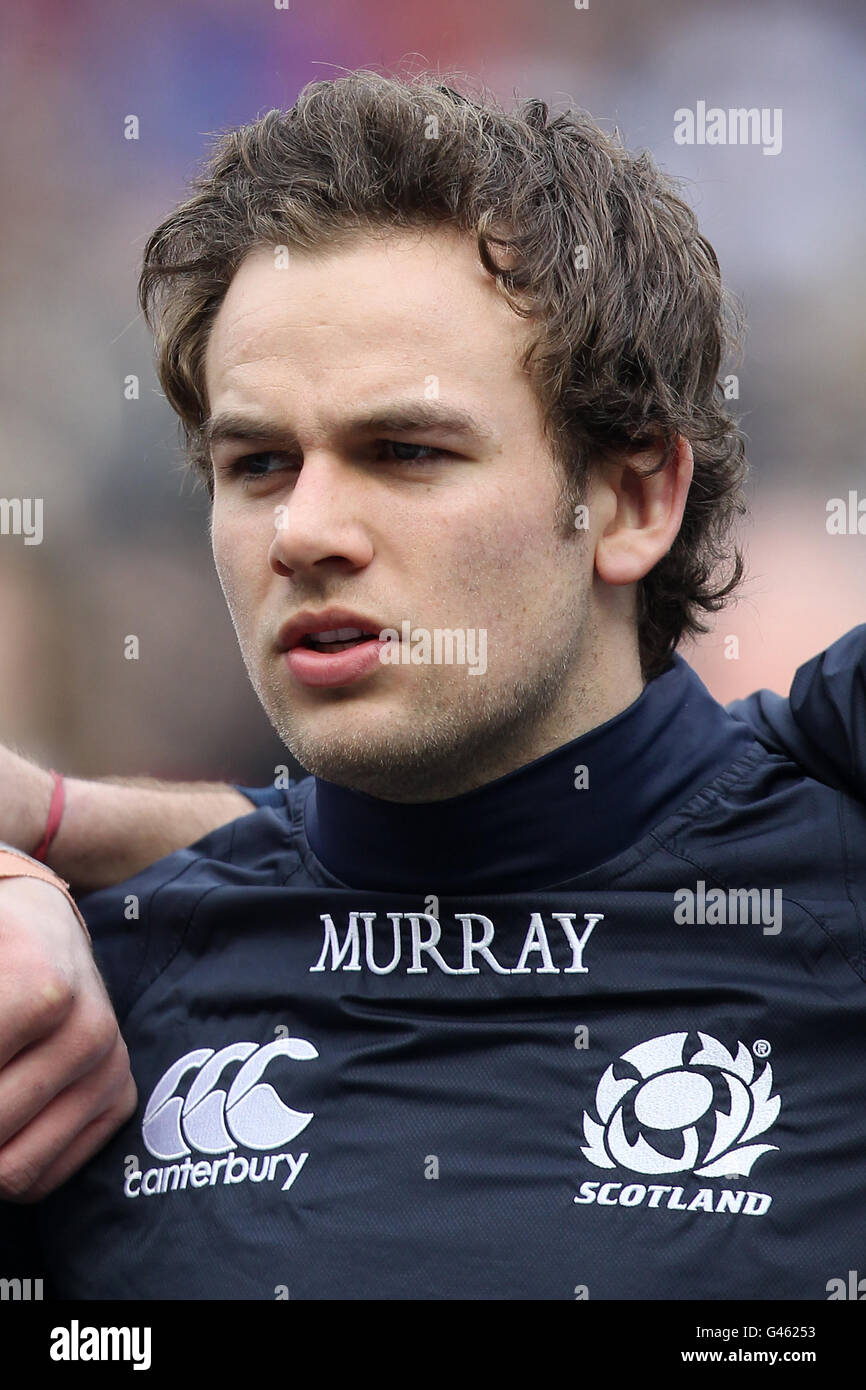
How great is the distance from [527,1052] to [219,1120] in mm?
287

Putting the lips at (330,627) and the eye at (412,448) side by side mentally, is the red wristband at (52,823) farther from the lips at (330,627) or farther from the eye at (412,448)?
the eye at (412,448)

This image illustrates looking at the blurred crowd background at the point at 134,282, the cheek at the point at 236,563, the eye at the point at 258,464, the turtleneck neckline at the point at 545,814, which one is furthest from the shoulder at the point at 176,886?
the blurred crowd background at the point at 134,282

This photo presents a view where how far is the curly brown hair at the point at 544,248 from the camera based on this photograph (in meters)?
1.32

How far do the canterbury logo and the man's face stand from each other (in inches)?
10.5

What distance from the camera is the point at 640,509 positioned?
1.41 m

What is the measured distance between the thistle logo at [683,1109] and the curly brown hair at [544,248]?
44 cm

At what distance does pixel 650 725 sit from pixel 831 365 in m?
2.64

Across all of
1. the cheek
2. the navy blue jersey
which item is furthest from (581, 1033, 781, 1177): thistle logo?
the cheek

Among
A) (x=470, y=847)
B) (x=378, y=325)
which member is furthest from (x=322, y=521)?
(x=470, y=847)

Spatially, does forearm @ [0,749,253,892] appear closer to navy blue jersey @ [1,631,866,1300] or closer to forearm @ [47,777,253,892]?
forearm @ [47,777,253,892]

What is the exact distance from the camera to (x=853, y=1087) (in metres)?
1.20

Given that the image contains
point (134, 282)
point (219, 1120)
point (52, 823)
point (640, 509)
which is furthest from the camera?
point (134, 282)

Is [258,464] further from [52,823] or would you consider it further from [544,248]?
[52,823]

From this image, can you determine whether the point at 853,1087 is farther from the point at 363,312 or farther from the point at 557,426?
the point at 363,312
